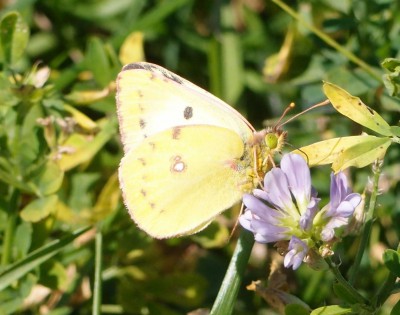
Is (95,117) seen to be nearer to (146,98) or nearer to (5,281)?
(146,98)

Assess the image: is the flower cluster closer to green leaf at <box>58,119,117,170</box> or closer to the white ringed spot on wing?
the white ringed spot on wing

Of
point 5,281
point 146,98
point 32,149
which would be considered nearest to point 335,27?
point 146,98

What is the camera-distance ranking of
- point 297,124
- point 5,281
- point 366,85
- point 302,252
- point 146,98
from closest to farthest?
point 302,252 → point 5,281 → point 146,98 → point 366,85 → point 297,124

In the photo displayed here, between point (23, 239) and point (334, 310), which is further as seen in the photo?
point (23, 239)

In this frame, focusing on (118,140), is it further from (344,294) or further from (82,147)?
(344,294)

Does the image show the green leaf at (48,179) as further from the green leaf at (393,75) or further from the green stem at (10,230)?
the green leaf at (393,75)

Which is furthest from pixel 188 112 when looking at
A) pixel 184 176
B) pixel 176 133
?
pixel 184 176
